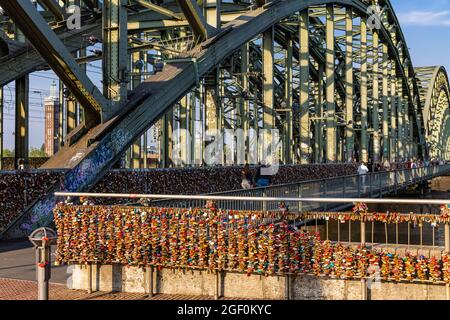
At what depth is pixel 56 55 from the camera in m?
15.1

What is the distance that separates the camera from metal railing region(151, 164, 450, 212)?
43.6ft

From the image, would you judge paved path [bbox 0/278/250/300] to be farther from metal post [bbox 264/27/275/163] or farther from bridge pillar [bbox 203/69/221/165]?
metal post [bbox 264/27/275/163]

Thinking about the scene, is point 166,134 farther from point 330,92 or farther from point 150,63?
point 330,92

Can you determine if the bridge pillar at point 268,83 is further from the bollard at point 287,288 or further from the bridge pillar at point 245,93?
the bollard at point 287,288

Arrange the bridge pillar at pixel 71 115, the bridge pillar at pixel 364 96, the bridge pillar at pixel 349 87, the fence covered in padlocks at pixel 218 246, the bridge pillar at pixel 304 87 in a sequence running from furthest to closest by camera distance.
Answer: the bridge pillar at pixel 364 96
the bridge pillar at pixel 349 87
the bridge pillar at pixel 304 87
the bridge pillar at pixel 71 115
the fence covered in padlocks at pixel 218 246

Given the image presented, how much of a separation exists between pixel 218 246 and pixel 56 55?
8.88m

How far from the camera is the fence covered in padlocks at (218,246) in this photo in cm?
770

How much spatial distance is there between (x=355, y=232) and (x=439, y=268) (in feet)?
66.1

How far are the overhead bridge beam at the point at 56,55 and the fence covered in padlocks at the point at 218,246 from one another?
6831 mm

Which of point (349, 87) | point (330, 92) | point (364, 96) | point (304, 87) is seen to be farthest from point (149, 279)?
point (364, 96)

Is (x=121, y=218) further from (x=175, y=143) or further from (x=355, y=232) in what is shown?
(x=175, y=143)

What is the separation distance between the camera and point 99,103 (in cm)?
1639

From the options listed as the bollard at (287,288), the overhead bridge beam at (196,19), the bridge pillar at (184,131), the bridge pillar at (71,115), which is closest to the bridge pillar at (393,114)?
the bridge pillar at (184,131)
